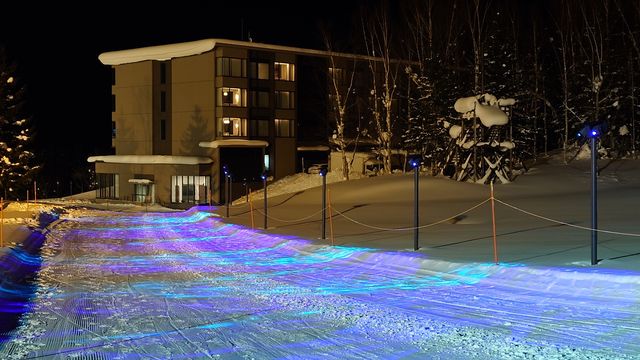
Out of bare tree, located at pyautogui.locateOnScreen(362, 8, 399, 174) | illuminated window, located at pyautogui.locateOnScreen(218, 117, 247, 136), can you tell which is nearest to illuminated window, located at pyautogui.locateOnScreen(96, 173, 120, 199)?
illuminated window, located at pyautogui.locateOnScreen(218, 117, 247, 136)

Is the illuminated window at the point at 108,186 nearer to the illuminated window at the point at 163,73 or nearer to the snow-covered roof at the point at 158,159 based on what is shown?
the snow-covered roof at the point at 158,159

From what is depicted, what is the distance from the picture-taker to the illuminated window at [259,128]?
202ft

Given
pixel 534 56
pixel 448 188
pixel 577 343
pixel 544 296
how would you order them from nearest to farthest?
pixel 577 343, pixel 544 296, pixel 448 188, pixel 534 56

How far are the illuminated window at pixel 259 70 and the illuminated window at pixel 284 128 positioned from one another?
16.4ft

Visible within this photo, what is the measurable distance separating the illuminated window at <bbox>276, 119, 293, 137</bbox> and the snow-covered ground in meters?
44.6

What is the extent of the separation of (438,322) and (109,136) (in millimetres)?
152070

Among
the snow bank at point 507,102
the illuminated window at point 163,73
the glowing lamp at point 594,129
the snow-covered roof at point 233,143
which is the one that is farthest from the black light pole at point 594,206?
the illuminated window at point 163,73

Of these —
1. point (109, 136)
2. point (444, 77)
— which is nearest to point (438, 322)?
point (444, 77)

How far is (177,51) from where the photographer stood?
203 ft

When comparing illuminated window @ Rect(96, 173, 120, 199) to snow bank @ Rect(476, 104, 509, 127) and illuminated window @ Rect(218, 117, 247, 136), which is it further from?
snow bank @ Rect(476, 104, 509, 127)

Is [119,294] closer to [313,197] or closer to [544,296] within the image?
[544,296]

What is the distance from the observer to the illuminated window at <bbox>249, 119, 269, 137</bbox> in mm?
61625

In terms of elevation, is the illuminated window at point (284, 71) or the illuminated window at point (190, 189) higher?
the illuminated window at point (284, 71)

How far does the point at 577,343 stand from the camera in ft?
20.9
